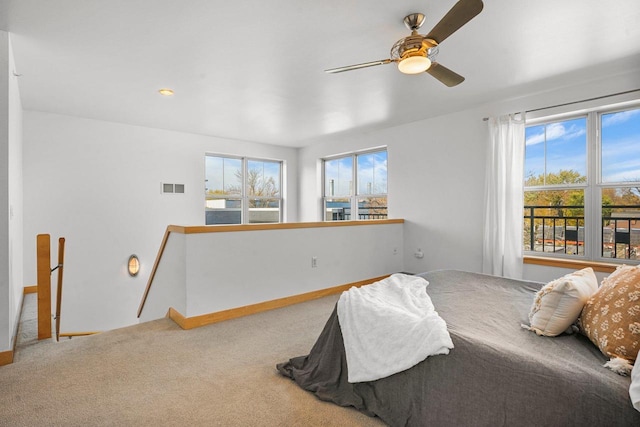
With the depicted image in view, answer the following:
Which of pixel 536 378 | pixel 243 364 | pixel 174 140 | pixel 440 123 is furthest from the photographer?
pixel 174 140

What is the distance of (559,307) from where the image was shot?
5.16 ft

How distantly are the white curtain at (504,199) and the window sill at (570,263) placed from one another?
0.17 meters

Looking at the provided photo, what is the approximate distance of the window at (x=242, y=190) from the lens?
5.89 m

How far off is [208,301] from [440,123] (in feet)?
12.5

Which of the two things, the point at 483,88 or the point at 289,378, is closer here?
the point at 289,378

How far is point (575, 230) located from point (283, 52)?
3.63m

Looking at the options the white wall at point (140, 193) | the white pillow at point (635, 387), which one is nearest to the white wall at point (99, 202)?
the white wall at point (140, 193)

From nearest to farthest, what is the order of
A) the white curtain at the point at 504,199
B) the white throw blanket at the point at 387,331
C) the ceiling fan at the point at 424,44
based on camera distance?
1. the white throw blanket at the point at 387,331
2. the ceiling fan at the point at 424,44
3. the white curtain at the point at 504,199

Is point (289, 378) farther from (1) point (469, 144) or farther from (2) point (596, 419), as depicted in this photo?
(1) point (469, 144)

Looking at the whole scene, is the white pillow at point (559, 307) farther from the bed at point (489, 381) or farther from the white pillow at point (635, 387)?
the white pillow at point (635, 387)

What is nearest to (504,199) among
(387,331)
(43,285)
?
(387,331)

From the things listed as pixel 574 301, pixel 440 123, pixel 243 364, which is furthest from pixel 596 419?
pixel 440 123

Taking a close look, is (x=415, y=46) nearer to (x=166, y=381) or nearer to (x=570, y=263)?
(x=166, y=381)

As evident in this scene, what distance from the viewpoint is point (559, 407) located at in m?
1.16
